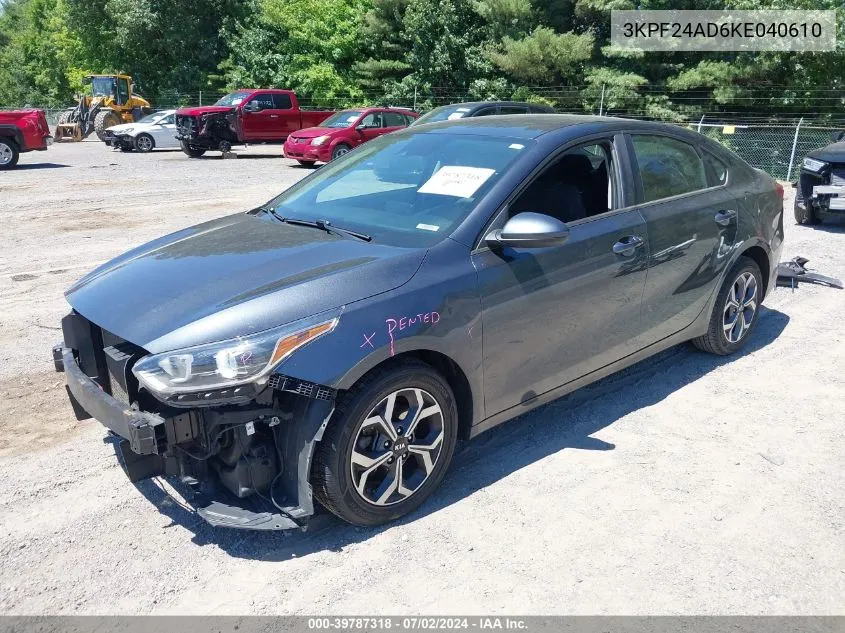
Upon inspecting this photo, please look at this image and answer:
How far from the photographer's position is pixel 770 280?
5.57 m

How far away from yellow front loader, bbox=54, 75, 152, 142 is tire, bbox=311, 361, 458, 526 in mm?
28542

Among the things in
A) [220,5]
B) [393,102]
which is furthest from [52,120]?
[393,102]

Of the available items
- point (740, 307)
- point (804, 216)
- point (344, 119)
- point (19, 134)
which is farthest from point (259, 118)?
point (740, 307)

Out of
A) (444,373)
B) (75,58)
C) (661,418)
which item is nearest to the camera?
(444,373)

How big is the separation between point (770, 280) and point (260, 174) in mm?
14384

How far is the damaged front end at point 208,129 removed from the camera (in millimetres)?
21672

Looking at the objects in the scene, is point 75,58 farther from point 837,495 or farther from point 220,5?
point 837,495

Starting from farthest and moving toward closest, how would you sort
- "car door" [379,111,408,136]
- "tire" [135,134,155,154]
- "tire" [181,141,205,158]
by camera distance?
"tire" [135,134,155,154], "tire" [181,141,205,158], "car door" [379,111,408,136]

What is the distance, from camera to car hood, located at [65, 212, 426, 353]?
3.01 meters

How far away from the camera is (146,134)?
2416 centimetres

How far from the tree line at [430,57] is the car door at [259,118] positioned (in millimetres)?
7648

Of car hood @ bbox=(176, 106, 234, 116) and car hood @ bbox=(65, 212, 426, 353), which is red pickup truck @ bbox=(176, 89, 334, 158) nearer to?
car hood @ bbox=(176, 106, 234, 116)

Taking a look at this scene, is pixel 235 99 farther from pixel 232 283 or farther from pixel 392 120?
pixel 232 283

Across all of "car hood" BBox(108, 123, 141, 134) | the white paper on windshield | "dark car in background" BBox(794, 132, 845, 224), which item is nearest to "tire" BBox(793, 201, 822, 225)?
"dark car in background" BBox(794, 132, 845, 224)
